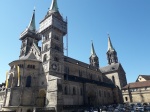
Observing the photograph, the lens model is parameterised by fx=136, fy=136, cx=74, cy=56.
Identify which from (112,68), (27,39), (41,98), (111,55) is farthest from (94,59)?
(41,98)

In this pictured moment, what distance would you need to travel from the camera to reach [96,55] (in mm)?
86312

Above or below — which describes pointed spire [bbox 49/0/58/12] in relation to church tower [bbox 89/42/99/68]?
above

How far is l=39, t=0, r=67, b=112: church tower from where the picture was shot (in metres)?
33.6

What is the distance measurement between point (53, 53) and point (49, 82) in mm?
9433

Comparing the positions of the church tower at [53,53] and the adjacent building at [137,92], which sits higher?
the church tower at [53,53]

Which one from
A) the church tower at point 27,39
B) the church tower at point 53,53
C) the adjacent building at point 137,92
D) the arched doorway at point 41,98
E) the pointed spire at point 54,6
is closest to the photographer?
the church tower at point 53,53

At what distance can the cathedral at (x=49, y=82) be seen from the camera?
34291 millimetres

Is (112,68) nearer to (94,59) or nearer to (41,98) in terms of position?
(94,59)

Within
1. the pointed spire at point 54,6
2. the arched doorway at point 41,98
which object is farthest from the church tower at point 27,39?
the arched doorway at point 41,98

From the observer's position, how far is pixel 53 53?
41656 millimetres

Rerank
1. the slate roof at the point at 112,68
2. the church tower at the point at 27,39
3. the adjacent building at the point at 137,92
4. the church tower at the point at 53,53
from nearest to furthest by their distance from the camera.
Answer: the church tower at the point at 53,53 → the adjacent building at the point at 137,92 → the church tower at the point at 27,39 → the slate roof at the point at 112,68

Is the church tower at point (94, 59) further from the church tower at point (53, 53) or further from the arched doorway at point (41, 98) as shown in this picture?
the arched doorway at point (41, 98)

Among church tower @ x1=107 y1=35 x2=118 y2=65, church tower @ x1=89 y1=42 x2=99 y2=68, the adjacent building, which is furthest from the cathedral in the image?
church tower @ x1=89 y1=42 x2=99 y2=68

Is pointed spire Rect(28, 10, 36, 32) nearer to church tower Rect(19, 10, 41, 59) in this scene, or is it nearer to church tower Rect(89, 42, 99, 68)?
church tower Rect(19, 10, 41, 59)
